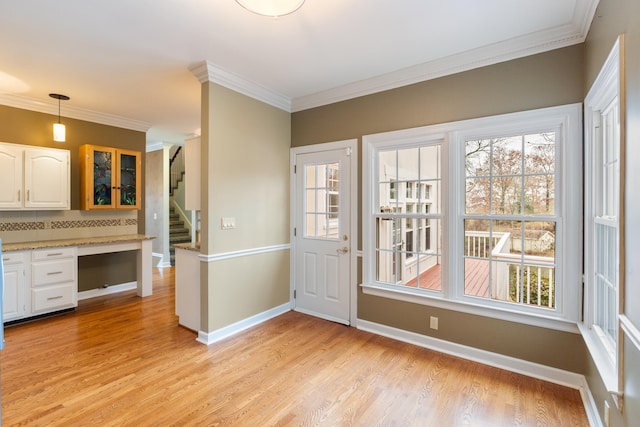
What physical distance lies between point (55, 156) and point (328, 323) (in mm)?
4047

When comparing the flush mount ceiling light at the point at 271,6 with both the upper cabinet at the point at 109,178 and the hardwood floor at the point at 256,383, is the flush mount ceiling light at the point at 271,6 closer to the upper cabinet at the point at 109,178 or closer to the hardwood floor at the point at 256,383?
the hardwood floor at the point at 256,383

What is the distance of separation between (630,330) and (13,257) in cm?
512

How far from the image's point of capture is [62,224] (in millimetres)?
4262

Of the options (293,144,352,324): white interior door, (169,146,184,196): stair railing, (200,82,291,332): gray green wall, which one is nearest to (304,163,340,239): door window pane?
(293,144,352,324): white interior door

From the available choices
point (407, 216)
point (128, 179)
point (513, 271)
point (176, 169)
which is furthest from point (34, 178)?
point (513, 271)

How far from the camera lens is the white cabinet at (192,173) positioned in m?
3.22

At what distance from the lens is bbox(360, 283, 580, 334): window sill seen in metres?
2.38

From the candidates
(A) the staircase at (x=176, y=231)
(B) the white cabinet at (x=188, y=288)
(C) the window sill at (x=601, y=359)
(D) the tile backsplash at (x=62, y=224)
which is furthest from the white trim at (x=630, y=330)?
(A) the staircase at (x=176, y=231)

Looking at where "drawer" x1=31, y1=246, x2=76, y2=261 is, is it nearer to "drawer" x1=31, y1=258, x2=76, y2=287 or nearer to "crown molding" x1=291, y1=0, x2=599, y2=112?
"drawer" x1=31, y1=258, x2=76, y2=287

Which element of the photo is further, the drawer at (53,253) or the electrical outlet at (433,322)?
the drawer at (53,253)

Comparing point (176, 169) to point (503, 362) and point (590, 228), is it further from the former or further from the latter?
point (590, 228)

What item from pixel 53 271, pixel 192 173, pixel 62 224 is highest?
pixel 192 173

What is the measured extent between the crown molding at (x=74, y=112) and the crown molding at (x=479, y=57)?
314 centimetres

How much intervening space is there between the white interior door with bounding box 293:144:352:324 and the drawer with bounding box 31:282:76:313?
2.77 metres
